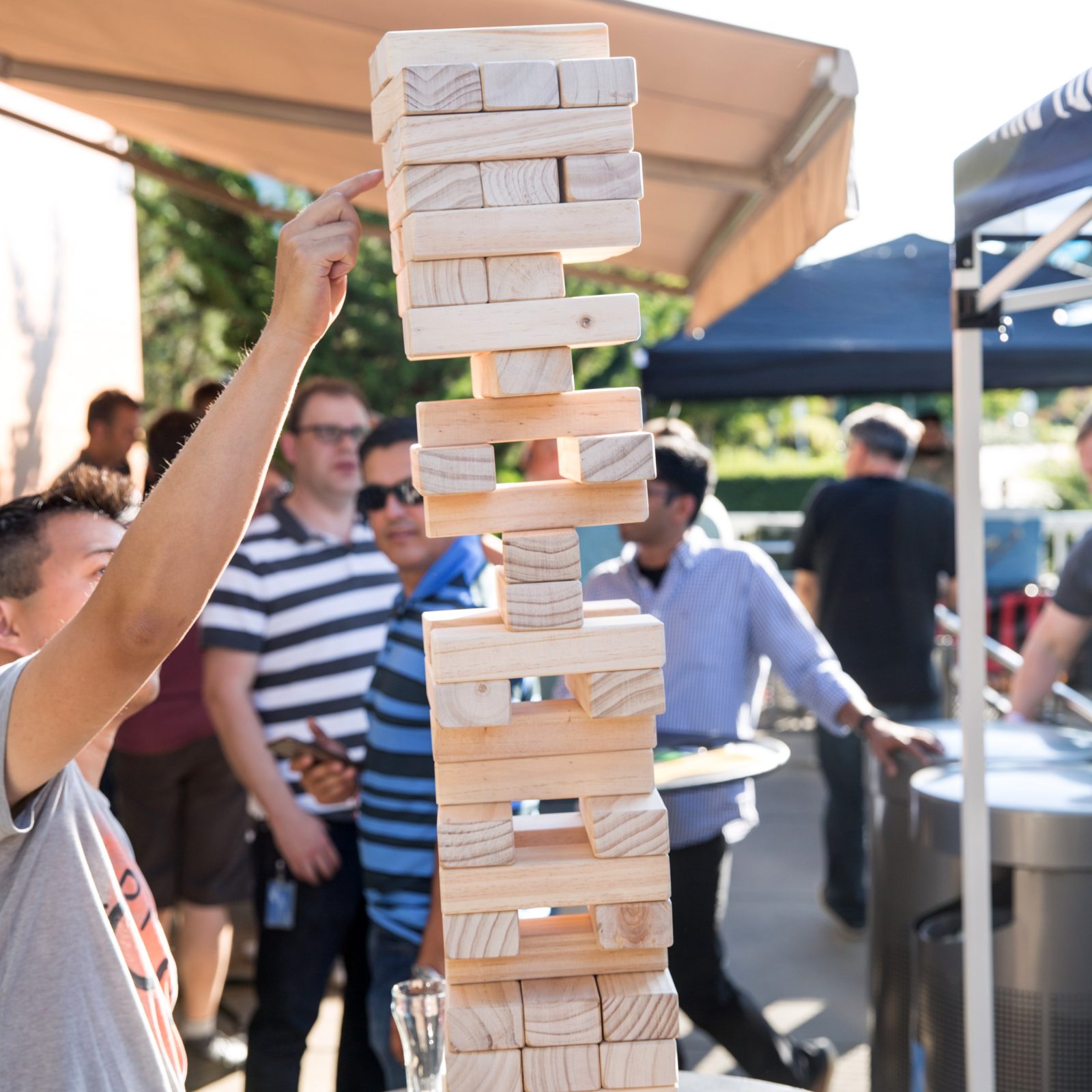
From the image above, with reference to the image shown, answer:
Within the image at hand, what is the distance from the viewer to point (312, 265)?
126 cm

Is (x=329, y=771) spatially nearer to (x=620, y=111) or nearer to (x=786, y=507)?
(x=620, y=111)

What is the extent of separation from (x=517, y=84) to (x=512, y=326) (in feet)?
0.82

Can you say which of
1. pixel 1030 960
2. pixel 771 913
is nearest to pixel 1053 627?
pixel 1030 960

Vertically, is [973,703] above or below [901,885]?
above

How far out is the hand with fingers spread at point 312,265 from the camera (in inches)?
49.1

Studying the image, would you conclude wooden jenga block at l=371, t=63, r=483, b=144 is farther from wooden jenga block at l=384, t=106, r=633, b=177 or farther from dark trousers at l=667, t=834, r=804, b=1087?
dark trousers at l=667, t=834, r=804, b=1087

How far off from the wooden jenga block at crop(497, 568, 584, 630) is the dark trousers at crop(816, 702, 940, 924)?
13.3 ft

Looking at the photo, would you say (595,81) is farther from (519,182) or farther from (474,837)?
(474,837)

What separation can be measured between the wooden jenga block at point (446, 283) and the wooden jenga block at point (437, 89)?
15cm

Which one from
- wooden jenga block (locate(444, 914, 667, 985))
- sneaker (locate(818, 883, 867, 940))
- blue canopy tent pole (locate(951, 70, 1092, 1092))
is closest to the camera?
wooden jenga block (locate(444, 914, 667, 985))

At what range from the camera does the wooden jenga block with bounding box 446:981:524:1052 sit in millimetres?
1366

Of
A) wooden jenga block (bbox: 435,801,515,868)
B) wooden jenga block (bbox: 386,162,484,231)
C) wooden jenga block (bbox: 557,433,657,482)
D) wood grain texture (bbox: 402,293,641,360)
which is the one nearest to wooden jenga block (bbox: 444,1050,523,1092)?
wooden jenga block (bbox: 435,801,515,868)

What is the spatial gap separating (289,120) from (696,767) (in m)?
2.67

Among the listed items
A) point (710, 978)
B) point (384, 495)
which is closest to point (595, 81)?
point (384, 495)
